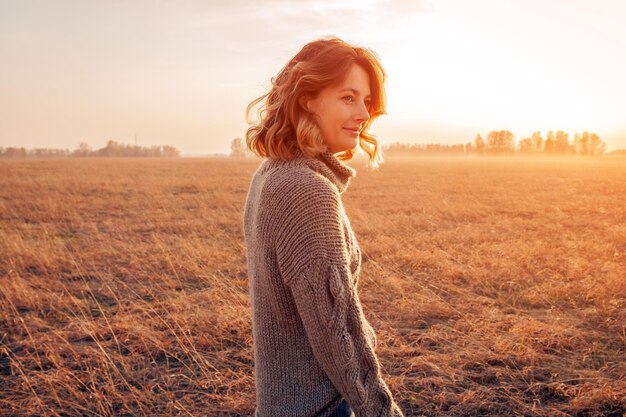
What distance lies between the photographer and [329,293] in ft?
4.43

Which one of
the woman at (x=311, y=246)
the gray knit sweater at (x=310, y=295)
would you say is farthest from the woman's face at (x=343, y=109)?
the gray knit sweater at (x=310, y=295)

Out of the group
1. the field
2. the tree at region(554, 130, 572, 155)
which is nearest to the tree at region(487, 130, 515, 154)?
the tree at region(554, 130, 572, 155)

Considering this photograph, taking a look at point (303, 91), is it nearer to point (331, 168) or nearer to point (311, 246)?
point (331, 168)

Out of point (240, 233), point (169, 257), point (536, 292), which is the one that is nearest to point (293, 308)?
point (536, 292)

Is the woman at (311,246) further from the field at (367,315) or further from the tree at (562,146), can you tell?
the tree at (562,146)

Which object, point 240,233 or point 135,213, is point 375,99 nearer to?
point 240,233

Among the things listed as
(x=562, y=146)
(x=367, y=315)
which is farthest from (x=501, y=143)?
(x=367, y=315)

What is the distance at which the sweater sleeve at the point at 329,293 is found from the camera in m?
1.34

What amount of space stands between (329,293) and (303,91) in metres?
0.71

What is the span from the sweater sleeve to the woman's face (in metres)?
0.33

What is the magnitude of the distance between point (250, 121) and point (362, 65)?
525 mm

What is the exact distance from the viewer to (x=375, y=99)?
1856 millimetres

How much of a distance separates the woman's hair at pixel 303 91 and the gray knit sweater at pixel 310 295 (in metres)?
0.07

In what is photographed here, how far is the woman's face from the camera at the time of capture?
5.39ft
